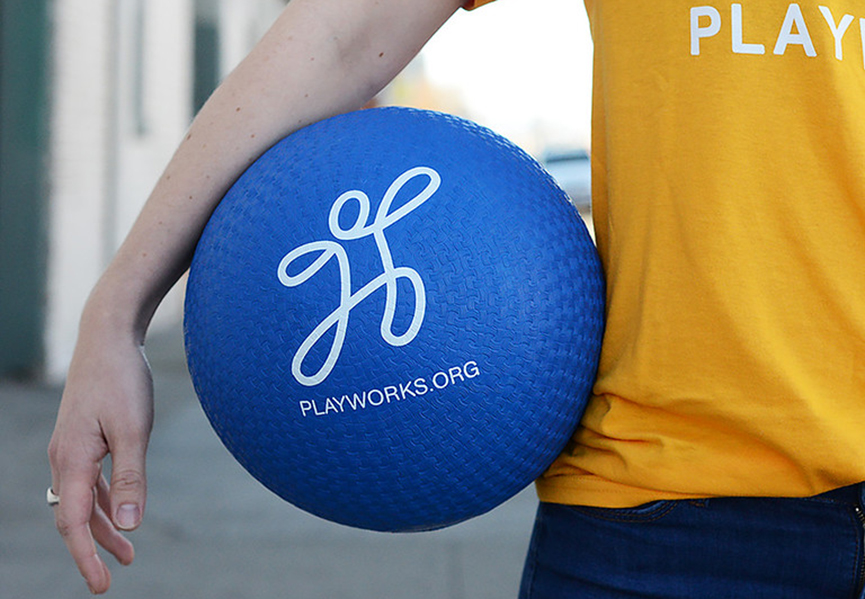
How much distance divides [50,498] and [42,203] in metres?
5.68

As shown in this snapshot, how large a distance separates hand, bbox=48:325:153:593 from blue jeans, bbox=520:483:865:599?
594 millimetres

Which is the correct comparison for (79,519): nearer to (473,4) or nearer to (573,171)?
(473,4)

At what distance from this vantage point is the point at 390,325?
1.24m

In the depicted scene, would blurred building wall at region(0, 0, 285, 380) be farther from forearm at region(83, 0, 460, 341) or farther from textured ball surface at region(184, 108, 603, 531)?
textured ball surface at region(184, 108, 603, 531)

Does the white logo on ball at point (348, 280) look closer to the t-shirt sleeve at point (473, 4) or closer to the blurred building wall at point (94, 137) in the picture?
the t-shirt sleeve at point (473, 4)

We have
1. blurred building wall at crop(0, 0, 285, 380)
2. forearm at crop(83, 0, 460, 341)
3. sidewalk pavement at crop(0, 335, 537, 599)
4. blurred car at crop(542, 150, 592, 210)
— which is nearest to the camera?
forearm at crop(83, 0, 460, 341)

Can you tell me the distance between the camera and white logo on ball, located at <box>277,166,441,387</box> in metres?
1.24

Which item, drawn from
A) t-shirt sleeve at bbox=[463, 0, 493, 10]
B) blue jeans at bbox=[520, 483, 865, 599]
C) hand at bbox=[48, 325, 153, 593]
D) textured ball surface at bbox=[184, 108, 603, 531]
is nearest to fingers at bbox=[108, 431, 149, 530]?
hand at bbox=[48, 325, 153, 593]

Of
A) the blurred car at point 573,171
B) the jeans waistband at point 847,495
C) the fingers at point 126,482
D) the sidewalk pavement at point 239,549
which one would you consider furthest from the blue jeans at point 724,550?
the blurred car at point 573,171

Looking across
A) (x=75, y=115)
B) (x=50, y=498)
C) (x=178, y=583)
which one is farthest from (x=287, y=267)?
(x=75, y=115)

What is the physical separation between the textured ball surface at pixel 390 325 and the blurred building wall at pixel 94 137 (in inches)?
226

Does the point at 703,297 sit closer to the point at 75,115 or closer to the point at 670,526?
the point at 670,526

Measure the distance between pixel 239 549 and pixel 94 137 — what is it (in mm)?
4384

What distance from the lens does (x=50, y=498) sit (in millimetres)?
1294
